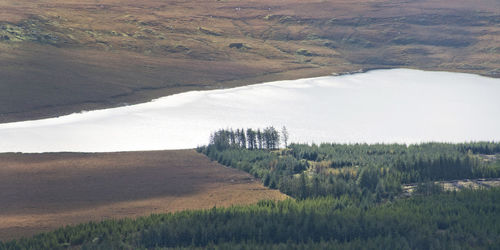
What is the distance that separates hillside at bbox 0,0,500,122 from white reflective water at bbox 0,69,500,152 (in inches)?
184

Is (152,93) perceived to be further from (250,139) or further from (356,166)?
(356,166)

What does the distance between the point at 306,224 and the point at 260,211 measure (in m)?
3.42

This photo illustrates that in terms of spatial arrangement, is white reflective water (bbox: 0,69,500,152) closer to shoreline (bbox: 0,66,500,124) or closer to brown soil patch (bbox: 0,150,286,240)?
shoreline (bbox: 0,66,500,124)

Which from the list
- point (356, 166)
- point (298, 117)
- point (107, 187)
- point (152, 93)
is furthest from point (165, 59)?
point (107, 187)

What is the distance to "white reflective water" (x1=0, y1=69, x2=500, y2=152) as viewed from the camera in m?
63.1

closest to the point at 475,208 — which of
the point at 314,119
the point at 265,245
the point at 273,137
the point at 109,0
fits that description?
the point at 265,245

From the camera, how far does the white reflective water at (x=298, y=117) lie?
207 ft

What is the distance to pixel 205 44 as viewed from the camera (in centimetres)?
11506

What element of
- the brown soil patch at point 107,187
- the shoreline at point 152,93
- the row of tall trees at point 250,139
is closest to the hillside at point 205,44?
the shoreline at point 152,93

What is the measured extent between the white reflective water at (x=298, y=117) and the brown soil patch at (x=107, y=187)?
5.40 m

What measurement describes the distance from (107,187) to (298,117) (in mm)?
34395

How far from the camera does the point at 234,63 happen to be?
107 m

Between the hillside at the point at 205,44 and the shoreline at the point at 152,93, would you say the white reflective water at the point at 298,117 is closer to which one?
the shoreline at the point at 152,93

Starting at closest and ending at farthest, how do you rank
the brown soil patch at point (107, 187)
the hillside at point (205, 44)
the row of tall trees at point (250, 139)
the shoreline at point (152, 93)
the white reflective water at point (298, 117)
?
the brown soil patch at point (107, 187) → the row of tall trees at point (250, 139) → the white reflective water at point (298, 117) → the shoreline at point (152, 93) → the hillside at point (205, 44)
